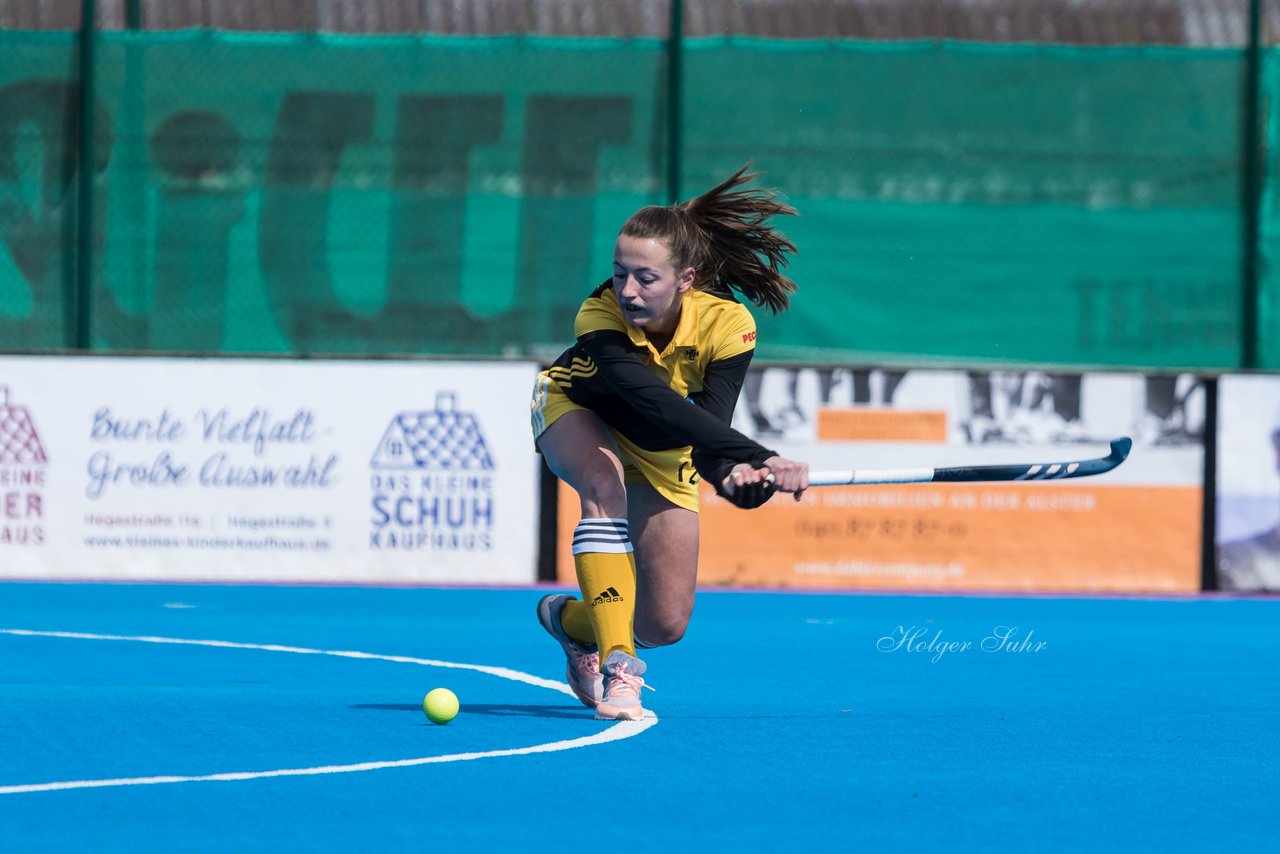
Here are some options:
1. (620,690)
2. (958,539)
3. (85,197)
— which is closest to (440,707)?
(620,690)

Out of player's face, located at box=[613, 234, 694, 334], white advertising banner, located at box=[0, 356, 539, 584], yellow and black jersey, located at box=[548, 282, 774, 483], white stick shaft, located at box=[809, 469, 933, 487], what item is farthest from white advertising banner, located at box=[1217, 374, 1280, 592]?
player's face, located at box=[613, 234, 694, 334]

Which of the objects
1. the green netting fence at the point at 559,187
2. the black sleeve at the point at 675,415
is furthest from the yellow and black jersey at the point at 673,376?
the green netting fence at the point at 559,187

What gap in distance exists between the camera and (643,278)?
19.0ft

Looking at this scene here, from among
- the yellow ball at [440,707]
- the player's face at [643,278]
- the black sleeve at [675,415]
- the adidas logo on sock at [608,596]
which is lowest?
the yellow ball at [440,707]

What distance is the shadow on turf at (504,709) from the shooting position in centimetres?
601

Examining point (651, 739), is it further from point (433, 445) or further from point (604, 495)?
point (433, 445)

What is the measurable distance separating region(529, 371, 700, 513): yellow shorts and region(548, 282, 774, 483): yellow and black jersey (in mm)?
37

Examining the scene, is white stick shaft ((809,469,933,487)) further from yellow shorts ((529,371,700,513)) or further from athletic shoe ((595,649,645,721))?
athletic shoe ((595,649,645,721))

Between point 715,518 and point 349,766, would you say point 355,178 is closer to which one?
point 715,518

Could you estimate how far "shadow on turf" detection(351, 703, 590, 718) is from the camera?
6.01 metres

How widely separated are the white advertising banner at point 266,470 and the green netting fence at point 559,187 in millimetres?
735

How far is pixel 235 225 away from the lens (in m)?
12.3

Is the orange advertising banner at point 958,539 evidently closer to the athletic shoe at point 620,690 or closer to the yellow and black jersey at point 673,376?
the yellow and black jersey at point 673,376

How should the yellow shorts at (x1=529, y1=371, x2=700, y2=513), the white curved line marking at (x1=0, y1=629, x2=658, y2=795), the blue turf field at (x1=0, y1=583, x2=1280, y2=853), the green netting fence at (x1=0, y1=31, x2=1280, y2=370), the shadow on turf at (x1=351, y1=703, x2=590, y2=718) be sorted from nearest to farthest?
the blue turf field at (x1=0, y1=583, x2=1280, y2=853)
the white curved line marking at (x1=0, y1=629, x2=658, y2=795)
the shadow on turf at (x1=351, y1=703, x2=590, y2=718)
the yellow shorts at (x1=529, y1=371, x2=700, y2=513)
the green netting fence at (x1=0, y1=31, x2=1280, y2=370)
